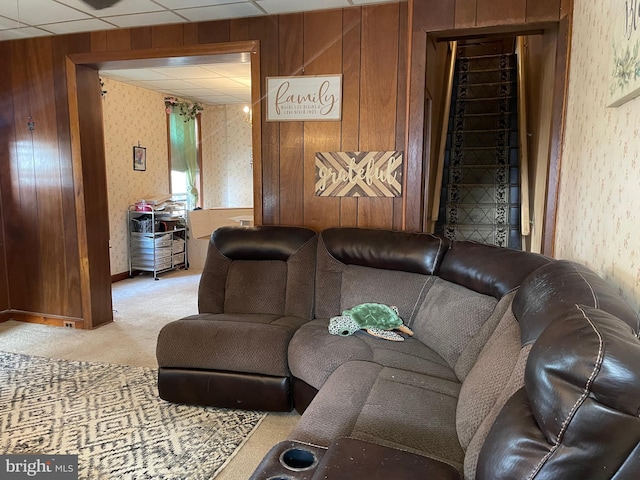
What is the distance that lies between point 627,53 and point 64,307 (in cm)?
412

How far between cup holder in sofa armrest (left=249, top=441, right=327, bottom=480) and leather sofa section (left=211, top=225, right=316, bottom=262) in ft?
5.06

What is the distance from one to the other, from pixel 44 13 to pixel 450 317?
326cm

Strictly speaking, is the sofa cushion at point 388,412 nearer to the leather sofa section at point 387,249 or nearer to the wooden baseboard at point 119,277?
the leather sofa section at point 387,249

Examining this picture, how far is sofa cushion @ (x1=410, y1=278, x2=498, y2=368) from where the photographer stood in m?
1.87

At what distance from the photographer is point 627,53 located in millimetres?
1366

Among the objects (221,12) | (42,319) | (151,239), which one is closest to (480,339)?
(221,12)

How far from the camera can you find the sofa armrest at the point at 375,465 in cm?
105

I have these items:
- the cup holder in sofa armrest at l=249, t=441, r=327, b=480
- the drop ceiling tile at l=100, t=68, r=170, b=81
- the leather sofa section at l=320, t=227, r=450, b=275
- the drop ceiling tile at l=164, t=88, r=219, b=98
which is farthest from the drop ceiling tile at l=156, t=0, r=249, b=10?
the drop ceiling tile at l=164, t=88, r=219, b=98

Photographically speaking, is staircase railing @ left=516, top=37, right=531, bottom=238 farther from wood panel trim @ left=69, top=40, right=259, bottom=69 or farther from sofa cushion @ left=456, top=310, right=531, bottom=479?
wood panel trim @ left=69, top=40, right=259, bottom=69

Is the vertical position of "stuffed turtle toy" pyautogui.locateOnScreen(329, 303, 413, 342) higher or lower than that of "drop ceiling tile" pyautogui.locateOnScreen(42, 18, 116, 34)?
lower

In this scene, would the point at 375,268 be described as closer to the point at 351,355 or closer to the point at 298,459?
the point at 351,355

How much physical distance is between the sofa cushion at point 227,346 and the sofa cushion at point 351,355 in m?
0.09

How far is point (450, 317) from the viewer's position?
2.00 metres

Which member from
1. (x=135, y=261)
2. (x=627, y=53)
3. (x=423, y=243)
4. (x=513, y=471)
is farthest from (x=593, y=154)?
(x=135, y=261)
